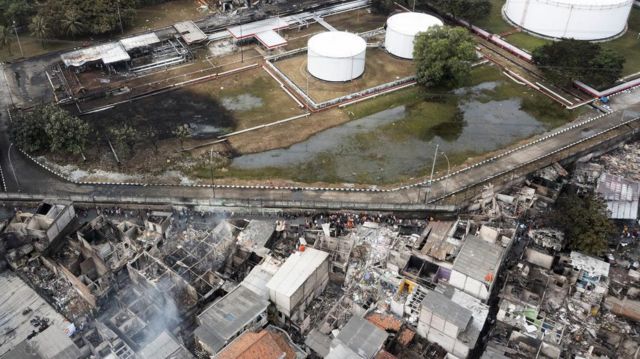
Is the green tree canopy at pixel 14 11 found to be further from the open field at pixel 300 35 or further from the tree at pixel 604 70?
the tree at pixel 604 70

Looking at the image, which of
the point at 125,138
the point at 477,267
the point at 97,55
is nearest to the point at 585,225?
the point at 477,267

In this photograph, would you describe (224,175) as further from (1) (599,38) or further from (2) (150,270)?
(1) (599,38)

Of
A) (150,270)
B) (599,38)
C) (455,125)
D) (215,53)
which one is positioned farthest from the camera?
(599,38)

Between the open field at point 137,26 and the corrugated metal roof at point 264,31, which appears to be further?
the corrugated metal roof at point 264,31

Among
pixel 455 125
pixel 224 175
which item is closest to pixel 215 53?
pixel 224 175

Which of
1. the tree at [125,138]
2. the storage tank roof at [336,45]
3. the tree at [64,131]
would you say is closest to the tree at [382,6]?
the storage tank roof at [336,45]

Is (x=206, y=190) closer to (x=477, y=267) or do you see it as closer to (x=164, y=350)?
(x=164, y=350)

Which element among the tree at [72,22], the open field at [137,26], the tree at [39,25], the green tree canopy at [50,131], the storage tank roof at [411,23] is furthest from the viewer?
the open field at [137,26]
